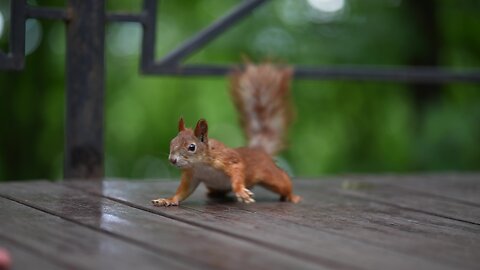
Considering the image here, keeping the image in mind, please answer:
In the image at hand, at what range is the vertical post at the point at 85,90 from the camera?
263 cm

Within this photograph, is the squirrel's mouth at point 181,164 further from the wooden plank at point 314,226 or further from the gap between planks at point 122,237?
the gap between planks at point 122,237

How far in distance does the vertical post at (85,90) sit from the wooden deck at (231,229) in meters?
0.15

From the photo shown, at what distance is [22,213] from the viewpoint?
1.94 meters

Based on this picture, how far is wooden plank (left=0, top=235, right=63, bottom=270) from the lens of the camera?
1.44 meters

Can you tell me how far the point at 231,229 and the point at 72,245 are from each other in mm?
353

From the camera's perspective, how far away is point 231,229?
1.85m

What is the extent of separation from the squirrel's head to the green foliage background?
84.8 inches

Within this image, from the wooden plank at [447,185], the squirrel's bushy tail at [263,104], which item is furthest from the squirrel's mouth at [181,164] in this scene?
the wooden plank at [447,185]

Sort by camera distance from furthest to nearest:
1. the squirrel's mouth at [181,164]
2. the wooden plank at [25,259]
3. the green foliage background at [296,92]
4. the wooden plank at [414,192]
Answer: the green foliage background at [296,92], the wooden plank at [414,192], the squirrel's mouth at [181,164], the wooden plank at [25,259]

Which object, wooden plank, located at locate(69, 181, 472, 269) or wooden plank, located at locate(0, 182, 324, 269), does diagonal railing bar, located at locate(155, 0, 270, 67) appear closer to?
wooden plank, located at locate(69, 181, 472, 269)

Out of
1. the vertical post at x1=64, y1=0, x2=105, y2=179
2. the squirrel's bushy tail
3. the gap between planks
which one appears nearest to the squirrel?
the squirrel's bushy tail

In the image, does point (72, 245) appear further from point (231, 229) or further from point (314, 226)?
point (314, 226)

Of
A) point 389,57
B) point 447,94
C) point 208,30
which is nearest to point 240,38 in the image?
point 389,57

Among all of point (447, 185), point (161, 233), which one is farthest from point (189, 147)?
point (447, 185)
